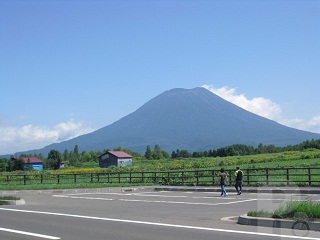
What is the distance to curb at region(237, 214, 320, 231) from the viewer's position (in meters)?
11.3

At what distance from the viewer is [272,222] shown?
39.4 feet

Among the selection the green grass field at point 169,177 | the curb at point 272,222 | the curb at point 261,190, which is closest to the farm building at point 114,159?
the green grass field at point 169,177

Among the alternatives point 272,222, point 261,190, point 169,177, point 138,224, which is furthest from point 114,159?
point 272,222

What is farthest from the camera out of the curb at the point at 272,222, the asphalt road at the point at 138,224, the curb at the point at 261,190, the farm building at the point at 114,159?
the farm building at the point at 114,159

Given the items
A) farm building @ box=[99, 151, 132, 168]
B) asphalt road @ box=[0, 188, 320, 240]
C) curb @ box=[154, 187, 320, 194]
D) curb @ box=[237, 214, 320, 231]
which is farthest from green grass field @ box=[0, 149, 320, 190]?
farm building @ box=[99, 151, 132, 168]

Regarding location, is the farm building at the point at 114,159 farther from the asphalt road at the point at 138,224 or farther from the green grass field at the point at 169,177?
the asphalt road at the point at 138,224

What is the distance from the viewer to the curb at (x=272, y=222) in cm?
1131

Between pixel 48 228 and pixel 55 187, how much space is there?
20.1 metres

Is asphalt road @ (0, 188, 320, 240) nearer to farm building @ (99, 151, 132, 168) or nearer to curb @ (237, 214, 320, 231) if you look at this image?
curb @ (237, 214, 320, 231)

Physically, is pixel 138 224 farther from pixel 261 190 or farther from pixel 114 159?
pixel 114 159

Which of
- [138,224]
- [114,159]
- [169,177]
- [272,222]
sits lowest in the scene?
[138,224]

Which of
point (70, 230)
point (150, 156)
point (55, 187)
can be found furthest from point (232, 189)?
point (150, 156)

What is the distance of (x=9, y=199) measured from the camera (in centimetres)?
2142

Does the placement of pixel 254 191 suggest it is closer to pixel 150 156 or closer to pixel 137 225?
pixel 137 225
